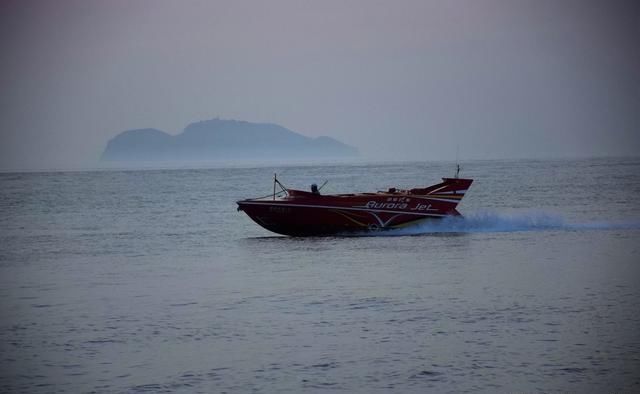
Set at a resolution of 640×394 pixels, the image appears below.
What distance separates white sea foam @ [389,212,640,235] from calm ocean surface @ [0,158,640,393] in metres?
0.14

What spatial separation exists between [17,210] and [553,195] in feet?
146

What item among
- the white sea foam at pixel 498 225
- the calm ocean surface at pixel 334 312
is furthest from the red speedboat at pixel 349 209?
the calm ocean surface at pixel 334 312

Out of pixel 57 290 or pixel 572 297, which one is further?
pixel 57 290

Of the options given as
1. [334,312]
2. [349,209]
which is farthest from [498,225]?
[334,312]

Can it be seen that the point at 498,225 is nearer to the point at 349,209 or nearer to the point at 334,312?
the point at 349,209

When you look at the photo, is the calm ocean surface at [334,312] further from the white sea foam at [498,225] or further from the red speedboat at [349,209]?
the red speedboat at [349,209]

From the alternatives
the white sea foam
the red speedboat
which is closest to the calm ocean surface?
the white sea foam

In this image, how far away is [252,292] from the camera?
29391 millimetres

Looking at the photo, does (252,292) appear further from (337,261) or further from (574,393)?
(574,393)

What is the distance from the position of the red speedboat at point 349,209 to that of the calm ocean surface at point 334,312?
89 cm

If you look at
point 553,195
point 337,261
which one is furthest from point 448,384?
point 553,195

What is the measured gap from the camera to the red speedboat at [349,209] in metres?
44.1

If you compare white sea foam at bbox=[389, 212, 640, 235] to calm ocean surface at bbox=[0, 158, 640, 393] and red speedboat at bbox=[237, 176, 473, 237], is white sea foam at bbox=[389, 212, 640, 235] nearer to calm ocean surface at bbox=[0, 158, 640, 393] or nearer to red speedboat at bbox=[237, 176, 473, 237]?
calm ocean surface at bbox=[0, 158, 640, 393]

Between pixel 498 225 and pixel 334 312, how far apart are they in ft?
78.2
